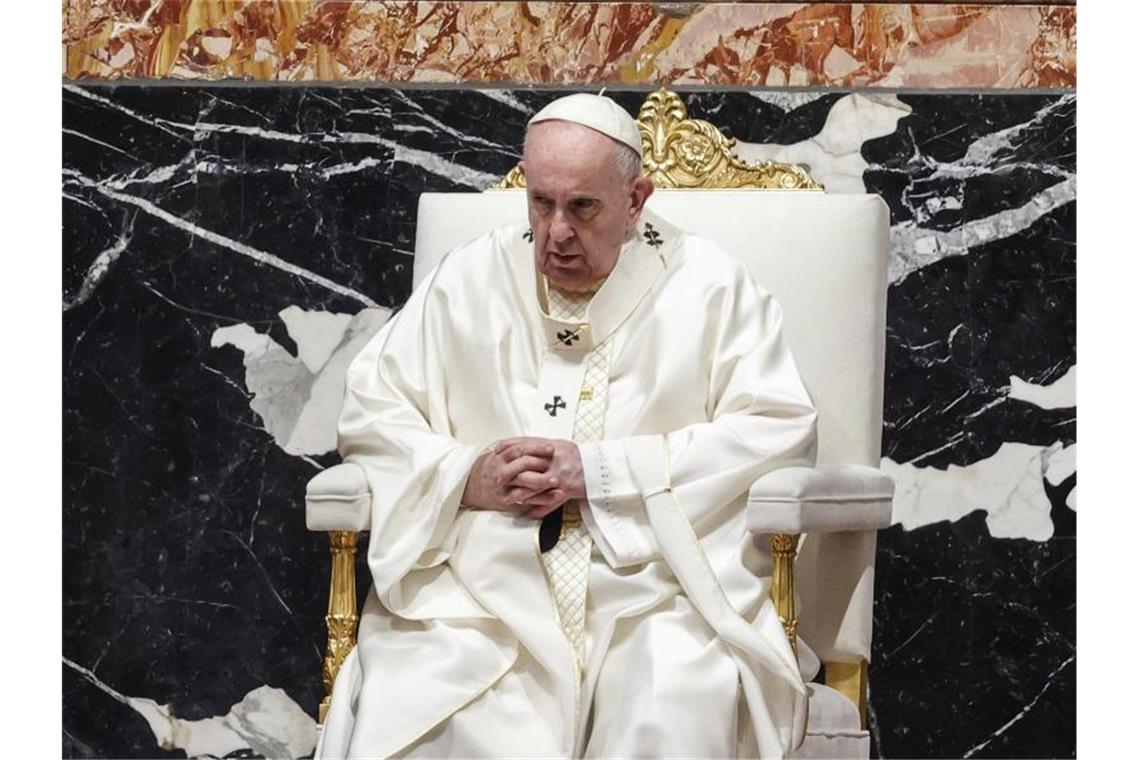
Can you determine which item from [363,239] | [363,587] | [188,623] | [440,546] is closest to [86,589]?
[188,623]

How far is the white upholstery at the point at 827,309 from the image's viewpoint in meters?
4.92

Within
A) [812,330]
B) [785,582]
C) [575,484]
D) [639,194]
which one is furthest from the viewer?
[812,330]

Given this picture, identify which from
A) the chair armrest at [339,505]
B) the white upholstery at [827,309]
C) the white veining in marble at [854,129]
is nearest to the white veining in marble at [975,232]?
the white veining in marble at [854,129]

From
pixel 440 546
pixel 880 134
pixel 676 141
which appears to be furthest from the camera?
pixel 880 134

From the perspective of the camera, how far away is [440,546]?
4.58m

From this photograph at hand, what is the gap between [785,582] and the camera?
4.39 metres

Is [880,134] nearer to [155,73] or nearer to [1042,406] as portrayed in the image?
[1042,406]

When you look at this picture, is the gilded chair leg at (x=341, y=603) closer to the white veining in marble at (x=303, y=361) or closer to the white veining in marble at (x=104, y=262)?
the white veining in marble at (x=303, y=361)

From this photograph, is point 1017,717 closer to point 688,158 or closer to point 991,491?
point 991,491

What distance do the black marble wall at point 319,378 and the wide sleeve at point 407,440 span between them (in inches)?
38.8

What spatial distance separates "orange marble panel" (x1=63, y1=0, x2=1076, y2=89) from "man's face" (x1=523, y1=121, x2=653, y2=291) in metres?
1.15

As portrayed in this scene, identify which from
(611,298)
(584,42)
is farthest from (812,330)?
(584,42)

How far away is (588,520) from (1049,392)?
6.00ft

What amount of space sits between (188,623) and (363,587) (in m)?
0.49
